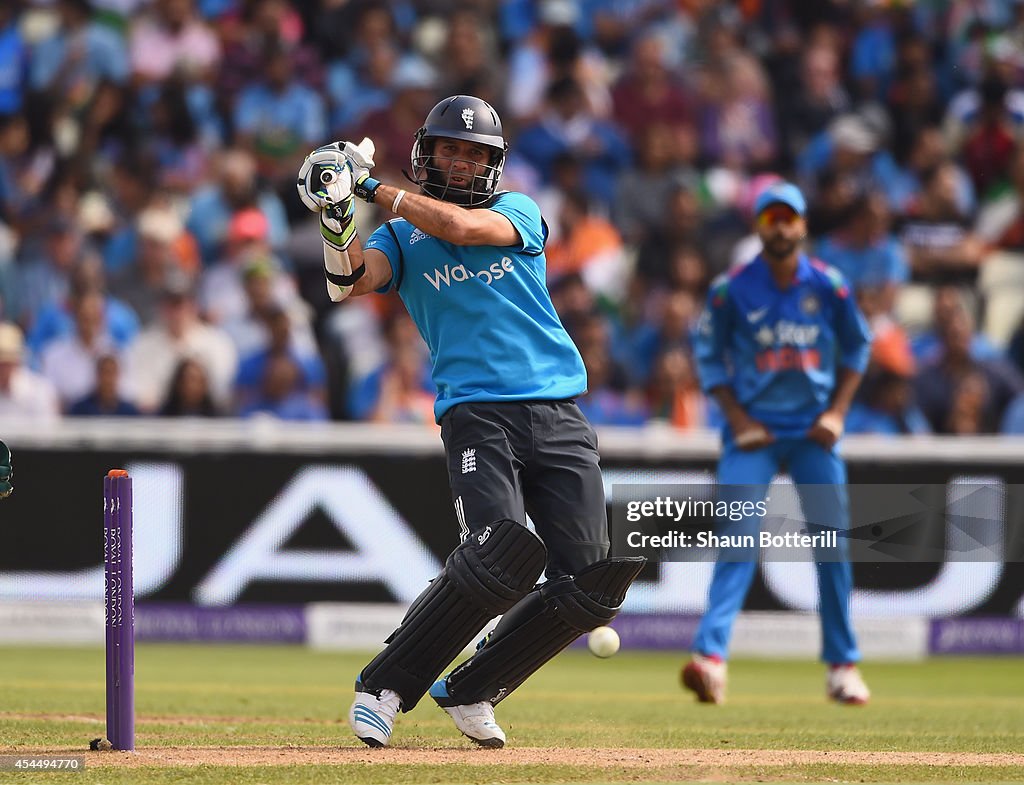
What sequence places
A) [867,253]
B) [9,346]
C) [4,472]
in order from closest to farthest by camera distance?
[4,472], [9,346], [867,253]

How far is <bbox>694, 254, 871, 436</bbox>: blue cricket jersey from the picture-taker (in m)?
8.59

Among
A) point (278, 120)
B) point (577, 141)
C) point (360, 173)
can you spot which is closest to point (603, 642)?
point (360, 173)

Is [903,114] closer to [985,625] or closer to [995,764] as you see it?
[985,625]

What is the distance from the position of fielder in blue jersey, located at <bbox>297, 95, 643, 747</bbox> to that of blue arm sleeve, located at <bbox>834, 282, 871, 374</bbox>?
281 centimetres

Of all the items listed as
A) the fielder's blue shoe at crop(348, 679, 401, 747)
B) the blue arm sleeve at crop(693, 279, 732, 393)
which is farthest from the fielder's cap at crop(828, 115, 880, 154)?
the fielder's blue shoe at crop(348, 679, 401, 747)

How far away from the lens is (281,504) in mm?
11164

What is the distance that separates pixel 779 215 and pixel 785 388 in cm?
84

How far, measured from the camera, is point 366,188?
231 inches

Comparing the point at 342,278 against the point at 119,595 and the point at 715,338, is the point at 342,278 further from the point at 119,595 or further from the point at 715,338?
the point at 715,338

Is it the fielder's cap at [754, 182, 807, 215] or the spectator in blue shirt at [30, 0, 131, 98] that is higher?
the spectator in blue shirt at [30, 0, 131, 98]

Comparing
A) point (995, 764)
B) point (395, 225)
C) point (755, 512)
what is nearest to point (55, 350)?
point (755, 512)

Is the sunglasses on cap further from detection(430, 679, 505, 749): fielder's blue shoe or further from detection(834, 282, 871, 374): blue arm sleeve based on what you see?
detection(430, 679, 505, 749): fielder's blue shoe

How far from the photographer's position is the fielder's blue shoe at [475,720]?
6.14 m

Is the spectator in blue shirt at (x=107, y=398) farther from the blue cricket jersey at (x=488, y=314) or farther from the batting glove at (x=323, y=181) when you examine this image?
the batting glove at (x=323, y=181)
